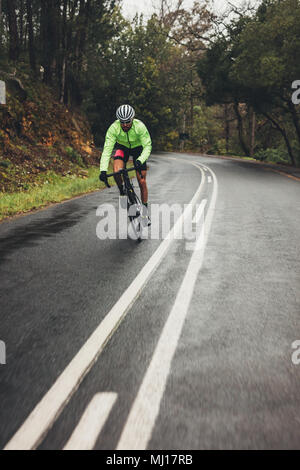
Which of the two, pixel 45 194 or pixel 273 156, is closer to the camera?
pixel 45 194

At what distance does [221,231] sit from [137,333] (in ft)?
16.5

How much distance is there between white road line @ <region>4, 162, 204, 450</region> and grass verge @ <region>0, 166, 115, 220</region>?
650 centimetres

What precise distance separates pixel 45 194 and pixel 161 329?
10.4 m

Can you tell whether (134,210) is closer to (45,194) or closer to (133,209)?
(133,209)

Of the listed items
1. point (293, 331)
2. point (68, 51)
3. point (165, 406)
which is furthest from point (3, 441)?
point (68, 51)

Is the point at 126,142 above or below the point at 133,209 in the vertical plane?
above

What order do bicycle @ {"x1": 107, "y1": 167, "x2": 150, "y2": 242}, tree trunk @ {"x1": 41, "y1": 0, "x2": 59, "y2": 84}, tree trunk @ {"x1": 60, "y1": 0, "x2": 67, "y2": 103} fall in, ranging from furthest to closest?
tree trunk @ {"x1": 60, "y1": 0, "x2": 67, "y2": 103} → tree trunk @ {"x1": 41, "y1": 0, "x2": 59, "y2": 84} → bicycle @ {"x1": 107, "y1": 167, "x2": 150, "y2": 242}

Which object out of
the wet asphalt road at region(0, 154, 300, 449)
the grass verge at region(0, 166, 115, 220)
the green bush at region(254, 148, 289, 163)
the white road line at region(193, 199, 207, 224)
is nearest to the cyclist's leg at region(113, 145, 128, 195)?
the wet asphalt road at region(0, 154, 300, 449)

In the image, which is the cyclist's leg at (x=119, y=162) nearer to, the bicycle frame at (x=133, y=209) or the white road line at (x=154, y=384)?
the bicycle frame at (x=133, y=209)

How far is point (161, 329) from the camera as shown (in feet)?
13.5

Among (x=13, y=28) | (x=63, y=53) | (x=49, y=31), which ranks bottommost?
(x=63, y=53)

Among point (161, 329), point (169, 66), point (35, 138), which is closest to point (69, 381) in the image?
point (161, 329)

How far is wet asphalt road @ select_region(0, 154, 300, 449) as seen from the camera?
8.90 ft

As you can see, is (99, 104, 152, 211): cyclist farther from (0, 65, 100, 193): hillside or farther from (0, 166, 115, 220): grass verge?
(0, 65, 100, 193): hillside
